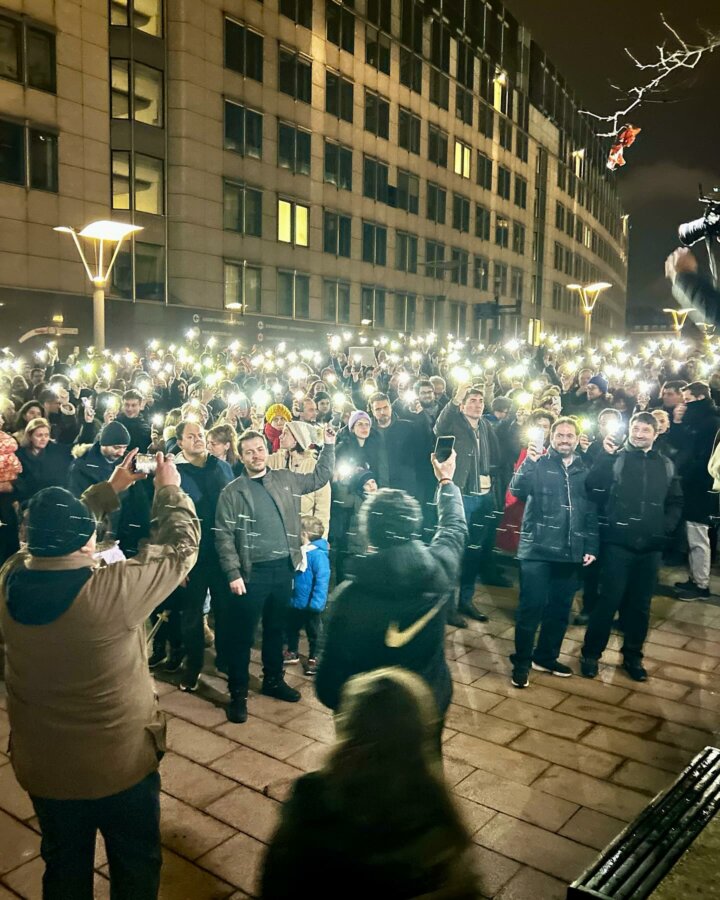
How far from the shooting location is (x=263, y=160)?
32938 mm

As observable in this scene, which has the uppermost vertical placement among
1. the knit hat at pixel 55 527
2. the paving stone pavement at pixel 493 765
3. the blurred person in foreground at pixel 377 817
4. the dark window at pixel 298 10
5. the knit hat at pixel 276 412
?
the dark window at pixel 298 10

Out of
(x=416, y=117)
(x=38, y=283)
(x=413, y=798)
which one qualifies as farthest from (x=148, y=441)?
(x=416, y=117)

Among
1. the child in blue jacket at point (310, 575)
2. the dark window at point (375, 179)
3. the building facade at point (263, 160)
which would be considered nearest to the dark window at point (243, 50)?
the building facade at point (263, 160)

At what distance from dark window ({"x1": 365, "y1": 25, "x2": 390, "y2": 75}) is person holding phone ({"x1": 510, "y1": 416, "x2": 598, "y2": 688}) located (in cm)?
3759

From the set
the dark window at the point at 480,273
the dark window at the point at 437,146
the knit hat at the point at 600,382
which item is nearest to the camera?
the knit hat at the point at 600,382

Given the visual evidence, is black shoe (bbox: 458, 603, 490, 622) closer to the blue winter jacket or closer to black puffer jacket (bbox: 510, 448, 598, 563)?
black puffer jacket (bbox: 510, 448, 598, 563)

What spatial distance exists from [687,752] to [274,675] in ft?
9.40

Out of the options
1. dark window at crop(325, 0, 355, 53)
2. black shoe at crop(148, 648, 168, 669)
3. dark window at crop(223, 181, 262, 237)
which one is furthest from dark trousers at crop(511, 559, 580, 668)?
dark window at crop(325, 0, 355, 53)

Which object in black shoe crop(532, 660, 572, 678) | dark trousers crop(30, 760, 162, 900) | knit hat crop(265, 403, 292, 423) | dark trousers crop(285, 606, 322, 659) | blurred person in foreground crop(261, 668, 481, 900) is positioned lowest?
black shoe crop(532, 660, 572, 678)

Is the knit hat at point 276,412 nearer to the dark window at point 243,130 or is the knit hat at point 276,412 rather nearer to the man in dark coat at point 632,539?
the man in dark coat at point 632,539

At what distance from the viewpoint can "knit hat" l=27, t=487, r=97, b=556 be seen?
2.84 metres

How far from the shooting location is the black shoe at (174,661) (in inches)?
252

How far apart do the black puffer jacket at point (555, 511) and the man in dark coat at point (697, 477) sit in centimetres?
248

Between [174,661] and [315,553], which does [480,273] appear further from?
[174,661]
